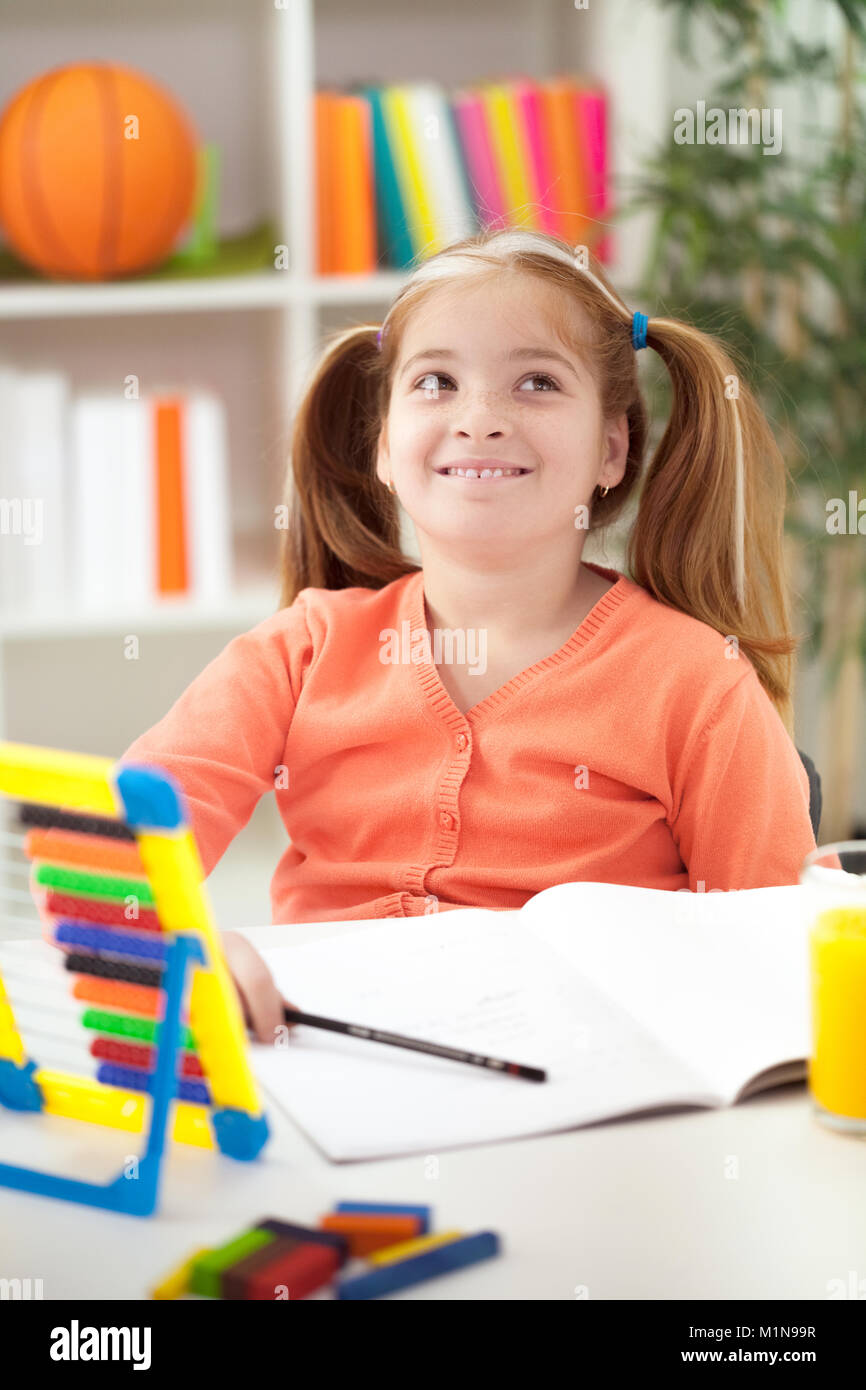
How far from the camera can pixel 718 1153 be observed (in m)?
0.72

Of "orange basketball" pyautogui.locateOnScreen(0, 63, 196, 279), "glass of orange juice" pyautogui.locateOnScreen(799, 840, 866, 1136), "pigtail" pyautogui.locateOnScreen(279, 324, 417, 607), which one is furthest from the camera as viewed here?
"orange basketball" pyautogui.locateOnScreen(0, 63, 196, 279)

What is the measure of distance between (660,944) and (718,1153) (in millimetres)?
187

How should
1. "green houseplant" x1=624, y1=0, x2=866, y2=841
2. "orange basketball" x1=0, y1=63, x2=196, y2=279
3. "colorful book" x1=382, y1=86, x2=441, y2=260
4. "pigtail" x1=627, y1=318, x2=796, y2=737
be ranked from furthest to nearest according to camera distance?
"green houseplant" x1=624, y1=0, x2=866, y2=841 → "colorful book" x1=382, y1=86, x2=441, y2=260 → "orange basketball" x1=0, y1=63, x2=196, y2=279 → "pigtail" x1=627, y1=318, x2=796, y2=737

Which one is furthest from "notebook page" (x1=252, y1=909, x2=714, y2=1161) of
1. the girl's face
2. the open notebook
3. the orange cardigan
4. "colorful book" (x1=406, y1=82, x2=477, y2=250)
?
"colorful book" (x1=406, y1=82, x2=477, y2=250)

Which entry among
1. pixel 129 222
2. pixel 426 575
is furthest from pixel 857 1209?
pixel 129 222

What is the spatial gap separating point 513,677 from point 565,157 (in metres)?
1.39

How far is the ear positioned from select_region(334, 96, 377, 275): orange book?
3.80 ft

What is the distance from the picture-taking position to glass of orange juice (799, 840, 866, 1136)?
0.73 meters

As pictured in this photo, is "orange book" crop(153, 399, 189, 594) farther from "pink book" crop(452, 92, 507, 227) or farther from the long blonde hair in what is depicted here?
the long blonde hair

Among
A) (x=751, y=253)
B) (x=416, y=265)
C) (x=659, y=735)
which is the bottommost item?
(x=659, y=735)

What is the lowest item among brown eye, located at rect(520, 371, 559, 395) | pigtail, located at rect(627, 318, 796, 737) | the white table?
the white table

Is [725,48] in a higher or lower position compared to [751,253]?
higher

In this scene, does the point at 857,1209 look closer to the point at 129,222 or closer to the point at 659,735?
the point at 659,735

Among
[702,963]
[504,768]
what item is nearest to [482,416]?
[504,768]
